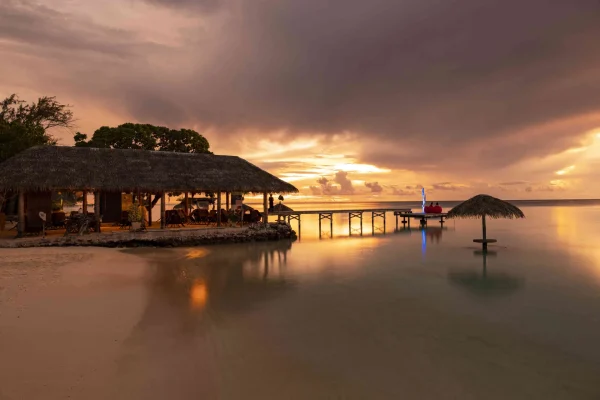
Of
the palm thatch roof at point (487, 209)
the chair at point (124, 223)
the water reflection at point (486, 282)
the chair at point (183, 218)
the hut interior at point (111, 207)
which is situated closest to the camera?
the water reflection at point (486, 282)

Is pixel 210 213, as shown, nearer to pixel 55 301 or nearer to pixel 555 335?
pixel 55 301

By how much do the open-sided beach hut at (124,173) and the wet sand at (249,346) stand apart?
6.41 meters

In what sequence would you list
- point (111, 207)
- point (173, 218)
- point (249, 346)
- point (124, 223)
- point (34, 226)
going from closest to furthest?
point (249, 346) < point (34, 226) < point (124, 223) < point (173, 218) < point (111, 207)

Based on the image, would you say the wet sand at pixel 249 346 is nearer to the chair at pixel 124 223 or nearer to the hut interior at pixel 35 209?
the hut interior at pixel 35 209

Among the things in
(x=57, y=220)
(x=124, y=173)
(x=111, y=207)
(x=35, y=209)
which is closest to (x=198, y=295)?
(x=124, y=173)

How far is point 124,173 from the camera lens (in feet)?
54.7

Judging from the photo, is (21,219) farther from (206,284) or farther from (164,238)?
(206,284)

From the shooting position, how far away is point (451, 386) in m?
4.60

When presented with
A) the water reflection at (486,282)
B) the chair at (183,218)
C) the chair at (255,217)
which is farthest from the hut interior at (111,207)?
the water reflection at (486,282)

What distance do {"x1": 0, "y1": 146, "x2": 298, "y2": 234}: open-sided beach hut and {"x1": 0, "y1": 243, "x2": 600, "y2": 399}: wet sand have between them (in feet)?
21.0

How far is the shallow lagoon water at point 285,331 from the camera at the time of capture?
4492 mm

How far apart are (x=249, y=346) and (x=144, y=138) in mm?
28118

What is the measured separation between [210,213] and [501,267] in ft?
49.3

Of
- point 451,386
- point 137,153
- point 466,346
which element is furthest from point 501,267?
point 137,153
